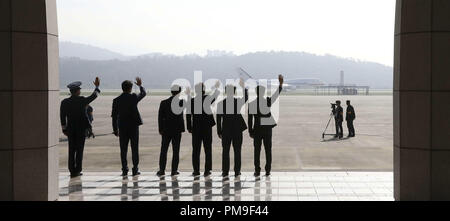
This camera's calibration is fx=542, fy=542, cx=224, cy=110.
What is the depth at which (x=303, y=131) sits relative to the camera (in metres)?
22.8

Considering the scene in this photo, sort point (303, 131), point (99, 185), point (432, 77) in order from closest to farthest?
point (432, 77), point (99, 185), point (303, 131)

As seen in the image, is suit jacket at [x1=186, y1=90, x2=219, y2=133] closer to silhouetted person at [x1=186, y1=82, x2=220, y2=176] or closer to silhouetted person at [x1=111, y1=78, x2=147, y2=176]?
silhouetted person at [x1=186, y1=82, x2=220, y2=176]

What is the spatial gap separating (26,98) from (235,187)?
12.1 ft

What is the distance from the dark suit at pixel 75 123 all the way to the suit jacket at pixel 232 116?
2.49 meters

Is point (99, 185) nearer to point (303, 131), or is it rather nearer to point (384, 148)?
point (384, 148)

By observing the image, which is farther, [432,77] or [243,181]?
[243,181]

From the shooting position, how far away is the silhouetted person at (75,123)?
1050cm

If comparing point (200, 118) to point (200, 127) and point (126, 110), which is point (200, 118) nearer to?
point (200, 127)

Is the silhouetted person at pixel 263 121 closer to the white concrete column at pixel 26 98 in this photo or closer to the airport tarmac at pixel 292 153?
the airport tarmac at pixel 292 153

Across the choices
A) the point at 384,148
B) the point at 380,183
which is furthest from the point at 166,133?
the point at 384,148

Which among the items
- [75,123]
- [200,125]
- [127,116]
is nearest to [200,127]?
[200,125]

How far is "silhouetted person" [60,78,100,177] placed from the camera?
10.5 meters
